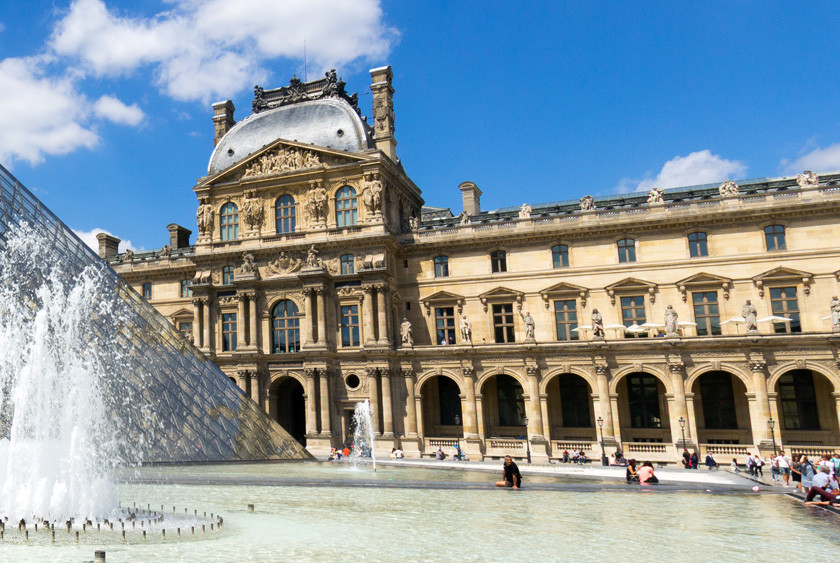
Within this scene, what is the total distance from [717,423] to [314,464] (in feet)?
71.0

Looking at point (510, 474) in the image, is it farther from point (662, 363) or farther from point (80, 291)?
point (662, 363)

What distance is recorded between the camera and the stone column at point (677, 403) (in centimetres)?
3216

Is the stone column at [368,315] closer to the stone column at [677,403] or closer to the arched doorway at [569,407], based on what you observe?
the arched doorway at [569,407]

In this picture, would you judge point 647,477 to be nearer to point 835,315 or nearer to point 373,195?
point 835,315

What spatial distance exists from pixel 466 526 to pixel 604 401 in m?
22.2

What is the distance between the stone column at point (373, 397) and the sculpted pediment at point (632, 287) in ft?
46.3

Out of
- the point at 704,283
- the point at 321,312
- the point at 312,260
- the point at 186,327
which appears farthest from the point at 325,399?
the point at 704,283

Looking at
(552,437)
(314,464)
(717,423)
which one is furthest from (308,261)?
(717,423)

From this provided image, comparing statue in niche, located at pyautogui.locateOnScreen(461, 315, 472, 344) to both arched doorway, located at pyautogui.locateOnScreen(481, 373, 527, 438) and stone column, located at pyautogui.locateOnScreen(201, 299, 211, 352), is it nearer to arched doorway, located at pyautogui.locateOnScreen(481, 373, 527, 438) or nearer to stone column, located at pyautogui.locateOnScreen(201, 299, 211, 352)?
arched doorway, located at pyautogui.locateOnScreen(481, 373, 527, 438)

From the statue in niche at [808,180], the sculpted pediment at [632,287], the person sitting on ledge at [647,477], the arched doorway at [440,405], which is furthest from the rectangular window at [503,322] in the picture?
the person sitting on ledge at [647,477]

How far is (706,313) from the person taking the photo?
34.8 metres

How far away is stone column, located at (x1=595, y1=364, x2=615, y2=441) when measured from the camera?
3334 cm

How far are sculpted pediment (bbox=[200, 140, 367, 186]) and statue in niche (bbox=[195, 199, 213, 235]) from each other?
180 cm

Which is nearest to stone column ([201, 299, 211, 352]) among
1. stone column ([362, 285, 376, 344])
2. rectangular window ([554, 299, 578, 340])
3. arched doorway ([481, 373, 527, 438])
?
stone column ([362, 285, 376, 344])
